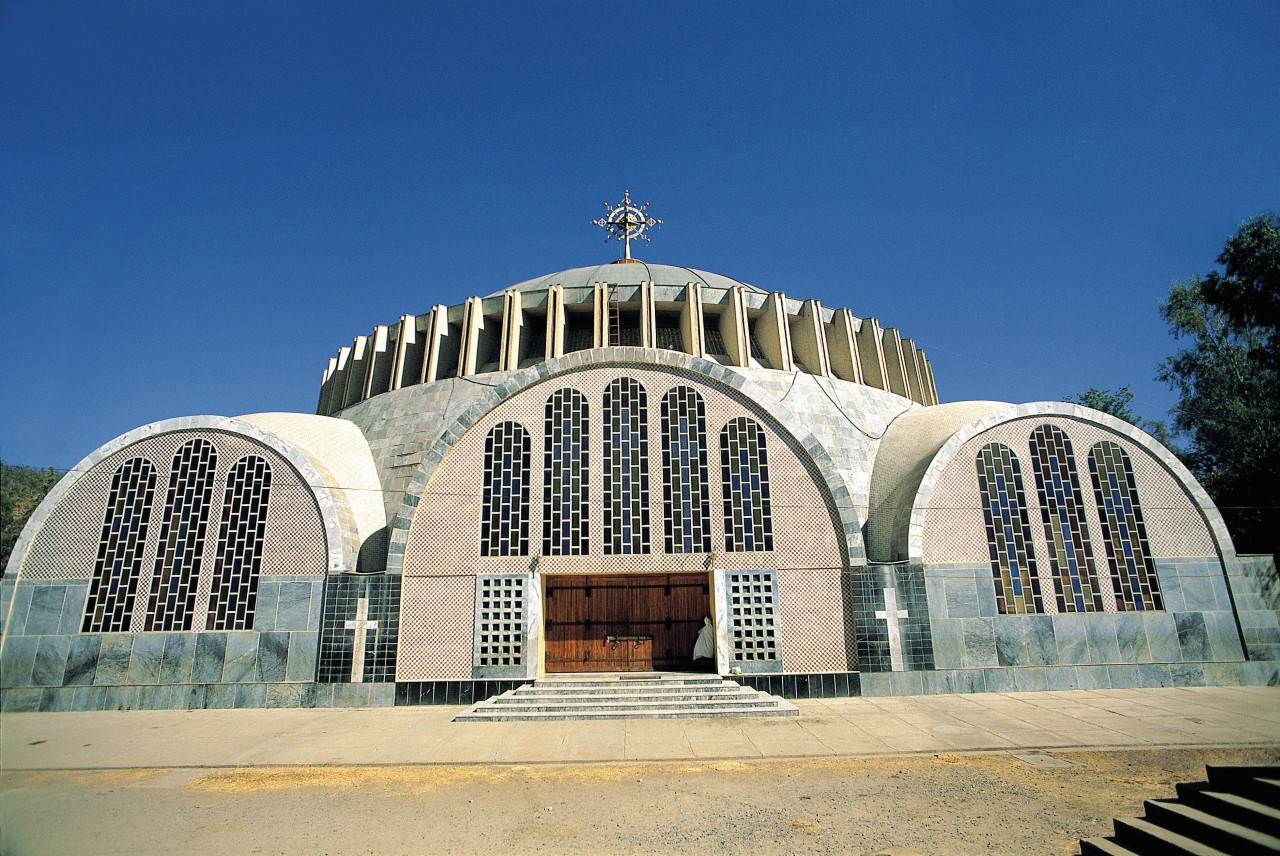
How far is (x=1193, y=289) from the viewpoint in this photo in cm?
2761

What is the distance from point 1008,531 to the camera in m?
14.5

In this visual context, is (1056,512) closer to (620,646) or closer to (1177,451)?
(620,646)

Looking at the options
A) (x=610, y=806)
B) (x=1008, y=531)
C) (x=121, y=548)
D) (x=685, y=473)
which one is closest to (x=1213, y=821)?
(x=610, y=806)

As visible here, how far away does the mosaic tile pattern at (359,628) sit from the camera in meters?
13.5

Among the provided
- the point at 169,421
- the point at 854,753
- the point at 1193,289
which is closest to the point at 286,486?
the point at 169,421

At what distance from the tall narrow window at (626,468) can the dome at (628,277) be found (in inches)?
271

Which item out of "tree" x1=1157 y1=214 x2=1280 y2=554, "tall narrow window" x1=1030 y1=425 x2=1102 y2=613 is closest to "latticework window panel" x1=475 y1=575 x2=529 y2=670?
"tall narrow window" x1=1030 y1=425 x2=1102 y2=613

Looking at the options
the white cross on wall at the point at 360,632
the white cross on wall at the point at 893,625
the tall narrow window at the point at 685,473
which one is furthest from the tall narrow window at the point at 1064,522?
the white cross on wall at the point at 360,632

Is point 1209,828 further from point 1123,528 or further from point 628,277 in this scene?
point 628,277

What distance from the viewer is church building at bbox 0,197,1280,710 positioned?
13.6m

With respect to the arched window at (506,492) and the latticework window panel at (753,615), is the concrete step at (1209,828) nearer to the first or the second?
the latticework window panel at (753,615)

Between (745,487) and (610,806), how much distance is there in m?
8.35

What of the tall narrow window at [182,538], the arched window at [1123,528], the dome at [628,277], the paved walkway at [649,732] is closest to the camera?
the paved walkway at [649,732]

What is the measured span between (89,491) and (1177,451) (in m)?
37.3
